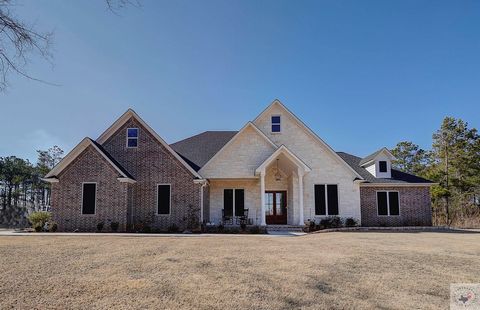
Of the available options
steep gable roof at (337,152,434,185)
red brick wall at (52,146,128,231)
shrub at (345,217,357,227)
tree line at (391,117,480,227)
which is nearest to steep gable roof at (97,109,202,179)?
red brick wall at (52,146,128,231)

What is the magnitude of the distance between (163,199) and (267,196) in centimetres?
666

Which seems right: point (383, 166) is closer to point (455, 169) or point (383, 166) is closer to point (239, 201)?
point (239, 201)

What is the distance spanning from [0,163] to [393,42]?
3762 cm

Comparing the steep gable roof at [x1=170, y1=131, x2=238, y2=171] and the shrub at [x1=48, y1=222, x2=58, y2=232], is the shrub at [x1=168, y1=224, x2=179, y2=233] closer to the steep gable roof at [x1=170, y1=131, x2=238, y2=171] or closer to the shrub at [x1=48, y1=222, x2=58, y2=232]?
the steep gable roof at [x1=170, y1=131, x2=238, y2=171]

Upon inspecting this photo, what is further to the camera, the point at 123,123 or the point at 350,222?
the point at 350,222

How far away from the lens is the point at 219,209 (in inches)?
828

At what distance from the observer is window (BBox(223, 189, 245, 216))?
2094cm

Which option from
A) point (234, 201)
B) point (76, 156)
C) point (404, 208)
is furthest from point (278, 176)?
point (76, 156)

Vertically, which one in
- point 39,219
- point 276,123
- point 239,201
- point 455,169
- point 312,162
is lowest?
point 39,219

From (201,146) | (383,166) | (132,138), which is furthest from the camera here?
(201,146)

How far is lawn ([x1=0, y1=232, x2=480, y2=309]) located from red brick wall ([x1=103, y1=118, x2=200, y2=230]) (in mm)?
7953

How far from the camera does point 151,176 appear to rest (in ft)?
62.4

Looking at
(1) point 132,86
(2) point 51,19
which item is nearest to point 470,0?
(2) point 51,19

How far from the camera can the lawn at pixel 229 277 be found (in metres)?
5.61
